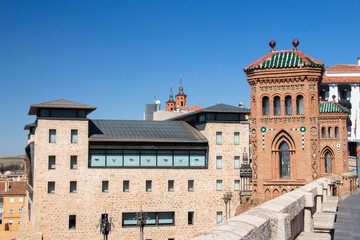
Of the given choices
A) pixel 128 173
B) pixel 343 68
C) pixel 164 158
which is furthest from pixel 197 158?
pixel 343 68

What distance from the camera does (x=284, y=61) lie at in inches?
1156

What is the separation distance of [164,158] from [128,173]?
148 inches

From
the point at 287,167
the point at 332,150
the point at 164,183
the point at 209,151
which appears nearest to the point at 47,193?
the point at 164,183

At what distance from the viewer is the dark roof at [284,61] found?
2892cm

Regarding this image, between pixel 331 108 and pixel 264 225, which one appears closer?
pixel 264 225

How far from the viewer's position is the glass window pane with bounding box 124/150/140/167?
137ft

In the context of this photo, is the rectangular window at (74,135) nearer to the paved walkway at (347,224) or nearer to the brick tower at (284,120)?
the brick tower at (284,120)

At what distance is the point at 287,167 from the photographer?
29.7 metres

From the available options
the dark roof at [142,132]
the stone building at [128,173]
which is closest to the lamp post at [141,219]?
the stone building at [128,173]

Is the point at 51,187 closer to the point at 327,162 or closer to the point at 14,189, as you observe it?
the point at 327,162

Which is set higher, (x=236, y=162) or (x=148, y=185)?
(x=236, y=162)

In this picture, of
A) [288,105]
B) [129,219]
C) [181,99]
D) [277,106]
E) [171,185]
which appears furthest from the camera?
[181,99]

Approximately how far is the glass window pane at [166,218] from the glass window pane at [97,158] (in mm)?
7266

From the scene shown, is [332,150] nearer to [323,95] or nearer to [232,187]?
[232,187]
